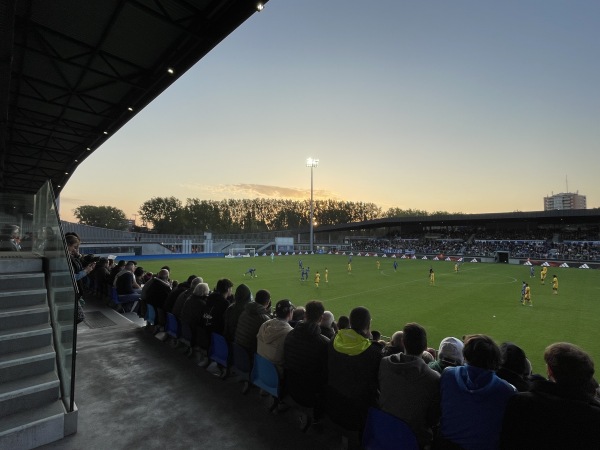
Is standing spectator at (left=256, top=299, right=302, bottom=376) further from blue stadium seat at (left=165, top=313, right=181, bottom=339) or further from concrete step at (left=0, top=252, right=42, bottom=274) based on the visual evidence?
concrete step at (left=0, top=252, right=42, bottom=274)

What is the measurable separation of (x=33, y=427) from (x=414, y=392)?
4.31 m

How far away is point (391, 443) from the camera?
3191 millimetres

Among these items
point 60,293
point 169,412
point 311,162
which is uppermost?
point 311,162

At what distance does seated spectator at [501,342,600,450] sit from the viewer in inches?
93.7

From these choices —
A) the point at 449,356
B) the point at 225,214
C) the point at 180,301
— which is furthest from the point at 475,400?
the point at 225,214

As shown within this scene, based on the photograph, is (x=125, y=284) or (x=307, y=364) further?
(x=125, y=284)

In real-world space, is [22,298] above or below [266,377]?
above

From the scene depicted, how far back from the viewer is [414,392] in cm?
324

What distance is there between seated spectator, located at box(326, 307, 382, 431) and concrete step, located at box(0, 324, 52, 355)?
4261 mm

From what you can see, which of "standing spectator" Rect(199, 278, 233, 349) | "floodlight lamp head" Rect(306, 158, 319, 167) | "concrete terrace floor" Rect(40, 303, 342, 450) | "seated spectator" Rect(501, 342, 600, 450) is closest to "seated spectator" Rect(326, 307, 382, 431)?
"concrete terrace floor" Rect(40, 303, 342, 450)

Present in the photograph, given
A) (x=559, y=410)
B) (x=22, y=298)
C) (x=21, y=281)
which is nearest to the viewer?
(x=559, y=410)

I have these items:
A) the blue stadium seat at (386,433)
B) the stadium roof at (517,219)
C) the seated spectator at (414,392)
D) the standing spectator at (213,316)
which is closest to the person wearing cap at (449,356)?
the seated spectator at (414,392)

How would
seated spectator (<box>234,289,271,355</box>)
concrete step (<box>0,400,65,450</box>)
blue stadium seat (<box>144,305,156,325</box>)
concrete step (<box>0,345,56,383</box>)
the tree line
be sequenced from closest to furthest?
concrete step (<box>0,400,65,450</box>)
concrete step (<box>0,345,56,383</box>)
seated spectator (<box>234,289,271,355</box>)
blue stadium seat (<box>144,305,156,325</box>)
the tree line

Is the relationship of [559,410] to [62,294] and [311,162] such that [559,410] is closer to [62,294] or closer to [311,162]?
[62,294]
